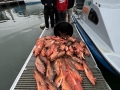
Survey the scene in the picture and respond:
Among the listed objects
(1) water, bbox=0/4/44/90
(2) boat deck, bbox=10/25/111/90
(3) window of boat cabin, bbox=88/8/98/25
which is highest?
(3) window of boat cabin, bbox=88/8/98/25

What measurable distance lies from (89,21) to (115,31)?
1911mm

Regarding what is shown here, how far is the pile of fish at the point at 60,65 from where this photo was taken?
3.09 m

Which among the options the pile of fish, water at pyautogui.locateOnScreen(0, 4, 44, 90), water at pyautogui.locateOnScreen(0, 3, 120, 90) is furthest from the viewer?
water at pyautogui.locateOnScreen(0, 4, 44, 90)

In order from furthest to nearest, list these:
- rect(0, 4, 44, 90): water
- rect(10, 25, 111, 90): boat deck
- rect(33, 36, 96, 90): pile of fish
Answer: rect(0, 4, 44, 90): water
rect(10, 25, 111, 90): boat deck
rect(33, 36, 96, 90): pile of fish

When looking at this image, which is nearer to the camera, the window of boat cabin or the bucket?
the window of boat cabin

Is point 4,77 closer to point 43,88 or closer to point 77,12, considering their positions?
point 43,88

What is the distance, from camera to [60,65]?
3660 millimetres

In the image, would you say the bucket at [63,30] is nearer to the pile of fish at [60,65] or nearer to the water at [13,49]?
the pile of fish at [60,65]

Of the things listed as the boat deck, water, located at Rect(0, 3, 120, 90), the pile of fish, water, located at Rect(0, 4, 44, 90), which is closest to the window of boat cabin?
the pile of fish

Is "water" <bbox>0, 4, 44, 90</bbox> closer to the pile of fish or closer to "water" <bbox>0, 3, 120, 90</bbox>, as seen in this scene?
"water" <bbox>0, 3, 120, 90</bbox>

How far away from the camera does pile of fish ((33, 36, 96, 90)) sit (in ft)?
10.1

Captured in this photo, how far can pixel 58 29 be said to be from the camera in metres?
5.99

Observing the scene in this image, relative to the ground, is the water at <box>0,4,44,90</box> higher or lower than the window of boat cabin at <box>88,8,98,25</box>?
lower

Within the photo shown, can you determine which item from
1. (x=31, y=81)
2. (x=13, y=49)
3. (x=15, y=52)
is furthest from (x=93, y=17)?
(x=13, y=49)
